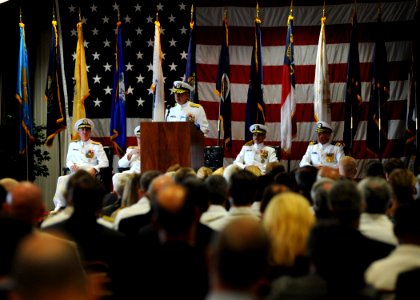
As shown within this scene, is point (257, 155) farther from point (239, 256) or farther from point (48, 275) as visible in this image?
point (48, 275)

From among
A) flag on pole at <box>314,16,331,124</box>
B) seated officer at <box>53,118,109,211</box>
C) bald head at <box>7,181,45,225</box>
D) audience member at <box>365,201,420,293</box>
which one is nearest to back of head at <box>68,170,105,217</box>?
bald head at <box>7,181,45,225</box>

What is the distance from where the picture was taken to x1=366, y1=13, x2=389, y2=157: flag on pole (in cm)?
1071

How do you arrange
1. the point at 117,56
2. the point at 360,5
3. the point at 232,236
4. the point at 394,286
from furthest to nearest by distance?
the point at 360,5
the point at 117,56
the point at 394,286
the point at 232,236

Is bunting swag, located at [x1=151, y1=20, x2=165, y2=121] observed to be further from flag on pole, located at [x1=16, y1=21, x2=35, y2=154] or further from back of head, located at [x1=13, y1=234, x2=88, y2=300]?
back of head, located at [x1=13, y1=234, x2=88, y2=300]

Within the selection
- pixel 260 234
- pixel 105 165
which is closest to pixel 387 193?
pixel 260 234

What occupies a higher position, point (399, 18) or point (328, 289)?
point (399, 18)

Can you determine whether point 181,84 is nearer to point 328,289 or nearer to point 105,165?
point 105,165

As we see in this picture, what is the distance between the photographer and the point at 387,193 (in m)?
4.22

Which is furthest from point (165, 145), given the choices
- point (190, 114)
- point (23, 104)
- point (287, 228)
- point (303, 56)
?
point (287, 228)

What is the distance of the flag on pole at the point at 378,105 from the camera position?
422 inches

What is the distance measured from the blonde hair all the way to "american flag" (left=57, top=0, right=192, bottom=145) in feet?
31.0

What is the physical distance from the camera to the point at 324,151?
1115 cm

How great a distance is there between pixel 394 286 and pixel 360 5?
32.7 feet

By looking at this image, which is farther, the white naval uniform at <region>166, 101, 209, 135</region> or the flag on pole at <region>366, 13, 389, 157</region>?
the flag on pole at <region>366, 13, 389, 157</region>
